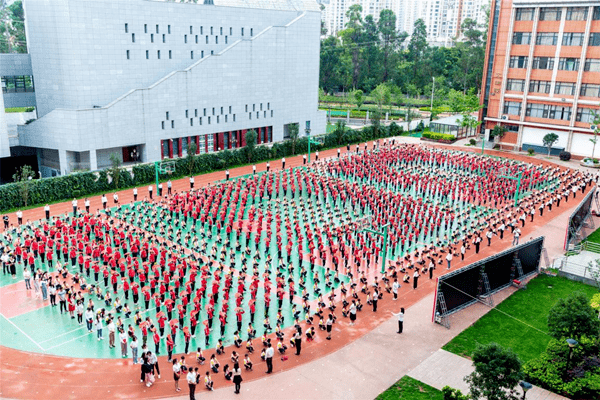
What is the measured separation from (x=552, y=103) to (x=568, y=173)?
1167 cm

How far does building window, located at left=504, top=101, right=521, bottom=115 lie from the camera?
55062mm

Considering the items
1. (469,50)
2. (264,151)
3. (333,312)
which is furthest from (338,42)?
(333,312)

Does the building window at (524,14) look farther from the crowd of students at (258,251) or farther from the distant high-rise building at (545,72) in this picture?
the crowd of students at (258,251)

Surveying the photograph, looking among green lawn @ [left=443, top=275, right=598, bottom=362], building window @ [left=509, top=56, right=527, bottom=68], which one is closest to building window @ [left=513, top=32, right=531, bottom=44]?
building window @ [left=509, top=56, right=527, bottom=68]

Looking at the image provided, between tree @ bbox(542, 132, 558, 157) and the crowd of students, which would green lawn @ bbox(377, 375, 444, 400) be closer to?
the crowd of students

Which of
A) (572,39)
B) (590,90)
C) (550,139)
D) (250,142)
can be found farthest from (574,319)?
(572,39)

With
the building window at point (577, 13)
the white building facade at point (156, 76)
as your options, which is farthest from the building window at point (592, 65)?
the white building facade at point (156, 76)

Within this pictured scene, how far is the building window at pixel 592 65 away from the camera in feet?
160

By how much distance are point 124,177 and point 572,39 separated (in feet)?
142

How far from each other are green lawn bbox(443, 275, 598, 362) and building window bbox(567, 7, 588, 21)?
3557 centimetres

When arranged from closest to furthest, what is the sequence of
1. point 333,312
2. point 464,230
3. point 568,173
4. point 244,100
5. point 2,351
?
point 2,351
point 333,312
point 464,230
point 568,173
point 244,100

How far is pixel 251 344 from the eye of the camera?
18.2 metres

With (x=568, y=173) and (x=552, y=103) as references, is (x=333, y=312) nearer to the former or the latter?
(x=568, y=173)

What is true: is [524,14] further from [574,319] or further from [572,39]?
[574,319]
